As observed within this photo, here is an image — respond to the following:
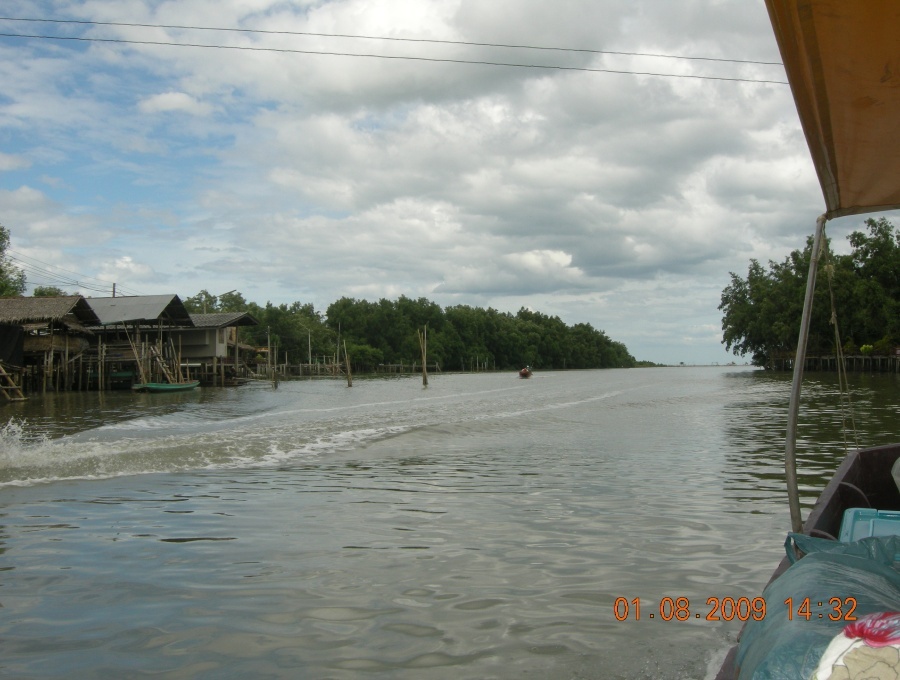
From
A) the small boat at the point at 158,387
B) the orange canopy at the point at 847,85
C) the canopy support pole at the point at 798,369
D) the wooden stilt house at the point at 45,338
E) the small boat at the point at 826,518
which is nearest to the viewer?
the small boat at the point at 826,518

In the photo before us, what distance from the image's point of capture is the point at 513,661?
3746 millimetres

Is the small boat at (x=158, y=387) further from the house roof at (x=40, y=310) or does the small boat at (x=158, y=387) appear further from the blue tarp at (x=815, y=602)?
the blue tarp at (x=815, y=602)

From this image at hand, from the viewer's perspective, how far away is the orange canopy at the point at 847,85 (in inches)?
90.5

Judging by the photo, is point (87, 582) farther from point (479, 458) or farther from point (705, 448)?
point (705, 448)

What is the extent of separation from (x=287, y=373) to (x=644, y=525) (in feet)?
242

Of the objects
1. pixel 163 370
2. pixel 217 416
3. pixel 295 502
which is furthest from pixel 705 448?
pixel 163 370

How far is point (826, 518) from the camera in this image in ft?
13.4

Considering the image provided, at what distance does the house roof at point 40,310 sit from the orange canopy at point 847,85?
36191 millimetres

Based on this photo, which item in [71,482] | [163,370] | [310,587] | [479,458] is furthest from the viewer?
[163,370]

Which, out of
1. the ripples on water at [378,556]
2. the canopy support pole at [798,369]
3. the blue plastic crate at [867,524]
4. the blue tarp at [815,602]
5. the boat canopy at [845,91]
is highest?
the boat canopy at [845,91]

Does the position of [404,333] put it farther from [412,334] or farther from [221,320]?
[221,320]

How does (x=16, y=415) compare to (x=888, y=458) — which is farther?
(x=16, y=415)

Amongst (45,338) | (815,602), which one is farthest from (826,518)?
(45,338)

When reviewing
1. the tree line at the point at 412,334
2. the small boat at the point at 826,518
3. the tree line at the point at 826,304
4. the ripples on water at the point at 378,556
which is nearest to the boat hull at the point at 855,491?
the small boat at the point at 826,518
